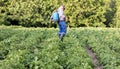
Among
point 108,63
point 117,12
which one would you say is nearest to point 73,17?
point 117,12

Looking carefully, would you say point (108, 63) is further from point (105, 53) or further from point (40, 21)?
point (40, 21)

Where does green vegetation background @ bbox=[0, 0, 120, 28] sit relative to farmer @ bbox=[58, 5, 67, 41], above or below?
below

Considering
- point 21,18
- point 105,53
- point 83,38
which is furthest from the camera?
point 21,18

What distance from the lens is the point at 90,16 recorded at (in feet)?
145

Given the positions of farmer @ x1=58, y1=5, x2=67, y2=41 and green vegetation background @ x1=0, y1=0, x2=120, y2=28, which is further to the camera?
green vegetation background @ x1=0, y1=0, x2=120, y2=28

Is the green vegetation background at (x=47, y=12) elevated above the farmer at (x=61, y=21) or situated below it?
below

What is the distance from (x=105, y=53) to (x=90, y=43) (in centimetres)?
435

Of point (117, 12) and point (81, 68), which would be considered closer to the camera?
point (81, 68)

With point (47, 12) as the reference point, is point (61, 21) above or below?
above

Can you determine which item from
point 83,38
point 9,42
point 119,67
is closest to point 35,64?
point 119,67

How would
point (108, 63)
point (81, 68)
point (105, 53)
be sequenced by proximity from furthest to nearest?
point (105, 53)
point (108, 63)
point (81, 68)

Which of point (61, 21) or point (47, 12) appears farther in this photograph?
point (47, 12)

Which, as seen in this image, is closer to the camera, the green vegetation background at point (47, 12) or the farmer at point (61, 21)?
the farmer at point (61, 21)

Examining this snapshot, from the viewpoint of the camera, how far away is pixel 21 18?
42156mm
